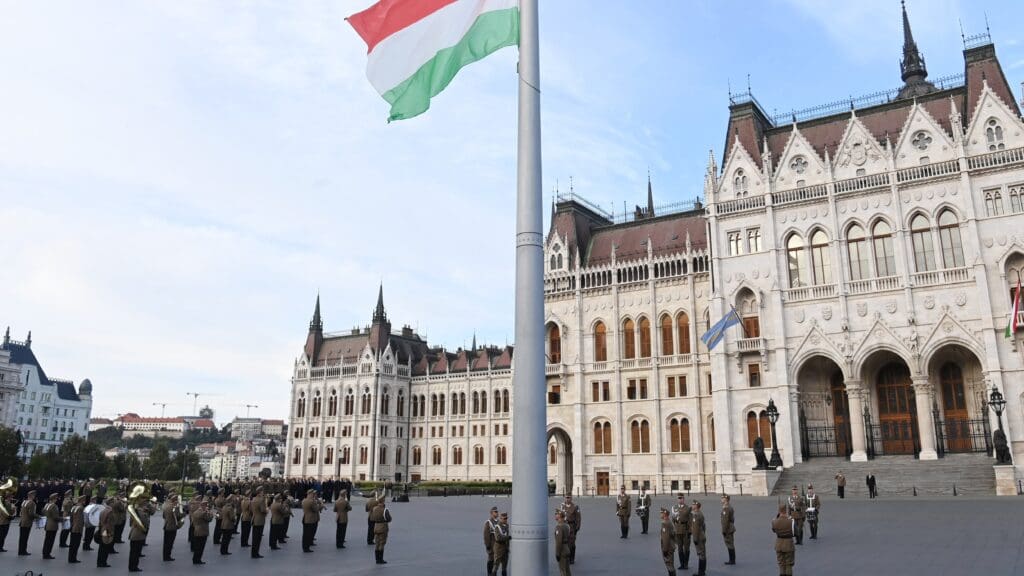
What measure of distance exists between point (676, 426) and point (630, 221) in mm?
17452

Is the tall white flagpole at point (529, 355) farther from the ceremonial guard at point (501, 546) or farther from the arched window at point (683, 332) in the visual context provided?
the arched window at point (683, 332)

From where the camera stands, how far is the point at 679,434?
170ft

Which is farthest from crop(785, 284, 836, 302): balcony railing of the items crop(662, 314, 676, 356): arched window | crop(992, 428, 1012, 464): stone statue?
crop(992, 428, 1012, 464): stone statue

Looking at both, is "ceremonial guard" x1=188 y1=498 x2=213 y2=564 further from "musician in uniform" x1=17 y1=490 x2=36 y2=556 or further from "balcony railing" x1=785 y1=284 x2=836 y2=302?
"balcony railing" x1=785 y1=284 x2=836 y2=302

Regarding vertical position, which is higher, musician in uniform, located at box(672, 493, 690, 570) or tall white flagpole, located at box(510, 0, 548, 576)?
tall white flagpole, located at box(510, 0, 548, 576)

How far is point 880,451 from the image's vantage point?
1652 inches

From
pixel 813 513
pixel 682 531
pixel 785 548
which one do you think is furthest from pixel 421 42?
pixel 813 513

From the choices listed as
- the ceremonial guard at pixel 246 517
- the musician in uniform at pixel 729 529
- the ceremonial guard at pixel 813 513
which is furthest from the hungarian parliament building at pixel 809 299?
the ceremonial guard at pixel 246 517

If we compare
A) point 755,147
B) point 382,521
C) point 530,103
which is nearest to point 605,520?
point 382,521

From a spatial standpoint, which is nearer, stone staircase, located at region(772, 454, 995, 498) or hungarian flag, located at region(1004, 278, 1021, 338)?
stone staircase, located at region(772, 454, 995, 498)

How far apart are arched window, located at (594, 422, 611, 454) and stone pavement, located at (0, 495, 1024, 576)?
26250mm

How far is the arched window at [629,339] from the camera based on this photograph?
55.0 m

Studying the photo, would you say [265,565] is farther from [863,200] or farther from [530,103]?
[863,200]

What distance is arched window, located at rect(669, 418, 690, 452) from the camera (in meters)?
51.5
